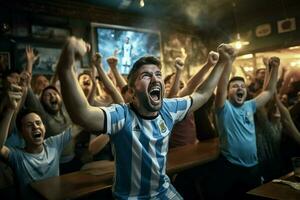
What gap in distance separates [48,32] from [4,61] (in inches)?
45.4

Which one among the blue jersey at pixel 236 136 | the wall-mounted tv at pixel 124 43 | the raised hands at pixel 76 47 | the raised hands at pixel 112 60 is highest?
the wall-mounted tv at pixel 124 43

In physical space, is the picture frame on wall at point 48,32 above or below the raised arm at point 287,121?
above

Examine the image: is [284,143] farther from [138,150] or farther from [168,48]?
[168,48]

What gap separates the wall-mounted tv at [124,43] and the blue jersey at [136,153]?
16.3 feet

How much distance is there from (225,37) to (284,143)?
19.8 ft

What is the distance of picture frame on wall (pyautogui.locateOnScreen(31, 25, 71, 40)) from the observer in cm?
611

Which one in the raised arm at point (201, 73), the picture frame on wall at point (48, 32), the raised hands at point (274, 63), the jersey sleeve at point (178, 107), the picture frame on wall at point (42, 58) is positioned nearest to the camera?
the jersey sleeve at point (178, 107)

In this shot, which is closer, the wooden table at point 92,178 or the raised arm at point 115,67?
the wooden table at point 92,178

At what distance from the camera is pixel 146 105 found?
2.06 meters

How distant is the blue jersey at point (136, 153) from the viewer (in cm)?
195

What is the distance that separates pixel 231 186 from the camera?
345cm

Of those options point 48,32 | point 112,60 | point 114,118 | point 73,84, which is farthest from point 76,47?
point 48,32

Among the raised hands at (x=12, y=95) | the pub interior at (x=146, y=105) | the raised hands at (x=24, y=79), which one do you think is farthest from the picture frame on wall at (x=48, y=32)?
the raised hands at (x=12, y=95)

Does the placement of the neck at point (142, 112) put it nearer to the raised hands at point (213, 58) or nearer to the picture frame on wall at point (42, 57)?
the raised hands at point (213, 58)
